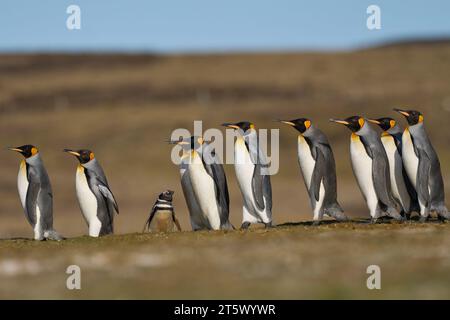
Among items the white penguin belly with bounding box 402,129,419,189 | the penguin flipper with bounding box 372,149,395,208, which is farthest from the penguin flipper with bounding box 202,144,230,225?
the white penguin belly with bounding box 402,129,419,189

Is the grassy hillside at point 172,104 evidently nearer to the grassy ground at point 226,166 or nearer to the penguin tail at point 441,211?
the grassy ground at point 226,166

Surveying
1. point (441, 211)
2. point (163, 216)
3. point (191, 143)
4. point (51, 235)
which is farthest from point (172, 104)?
point (441, 211)

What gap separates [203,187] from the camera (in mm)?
13844

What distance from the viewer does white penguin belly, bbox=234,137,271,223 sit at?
13.7 m

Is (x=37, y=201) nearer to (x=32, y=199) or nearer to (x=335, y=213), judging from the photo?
(x=32, y=199)

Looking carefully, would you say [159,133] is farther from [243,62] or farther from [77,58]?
[77,58]

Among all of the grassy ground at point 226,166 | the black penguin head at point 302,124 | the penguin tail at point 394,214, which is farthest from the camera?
the black penguin head at point 302,124

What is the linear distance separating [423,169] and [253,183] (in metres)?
2.56

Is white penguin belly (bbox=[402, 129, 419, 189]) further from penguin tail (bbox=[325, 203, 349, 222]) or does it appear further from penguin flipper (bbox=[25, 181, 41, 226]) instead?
penguin flipper (bbox=[25, 181, 41, 226])

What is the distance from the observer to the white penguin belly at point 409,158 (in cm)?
1370

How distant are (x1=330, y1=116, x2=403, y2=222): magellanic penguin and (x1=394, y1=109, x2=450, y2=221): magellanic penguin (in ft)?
1.19

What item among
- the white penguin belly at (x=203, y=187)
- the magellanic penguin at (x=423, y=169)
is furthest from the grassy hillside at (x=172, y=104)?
the magellanic penguin at (x=423, y=169)

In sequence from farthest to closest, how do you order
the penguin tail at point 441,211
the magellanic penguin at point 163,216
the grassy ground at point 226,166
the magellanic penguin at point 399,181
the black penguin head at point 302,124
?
the magellanic penguin at point 163,216, the magellanic penguin at point 399,181, the black penguin head at point 302,124, the penguin tail at point 441,211, the grassy ground at point 226,166

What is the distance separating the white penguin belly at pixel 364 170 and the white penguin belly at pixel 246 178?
1557mm
